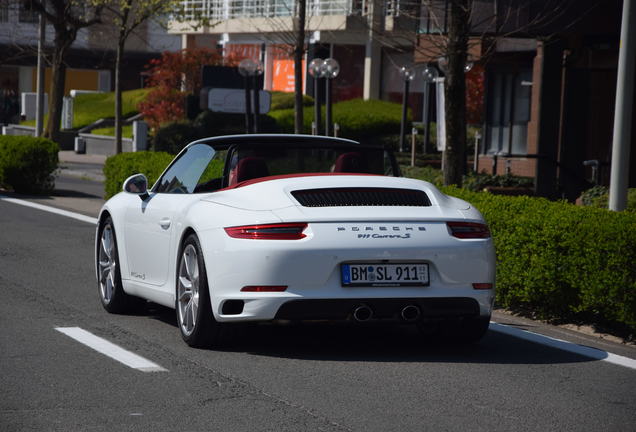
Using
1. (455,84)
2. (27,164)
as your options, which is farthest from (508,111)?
(455,84)

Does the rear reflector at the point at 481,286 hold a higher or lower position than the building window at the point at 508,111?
lower

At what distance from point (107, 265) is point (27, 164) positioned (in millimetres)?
14236

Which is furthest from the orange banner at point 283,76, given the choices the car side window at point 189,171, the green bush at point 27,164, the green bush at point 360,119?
the car side window at point 189,171

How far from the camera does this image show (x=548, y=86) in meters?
26.1

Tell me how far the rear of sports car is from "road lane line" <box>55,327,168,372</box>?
1.86 feet

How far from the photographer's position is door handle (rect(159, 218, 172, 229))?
28.3 ft

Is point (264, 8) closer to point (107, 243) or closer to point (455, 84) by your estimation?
point (455, 84)

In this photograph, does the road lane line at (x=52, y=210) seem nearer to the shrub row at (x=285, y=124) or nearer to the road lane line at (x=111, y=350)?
the road lane line at (x=111, y=350)

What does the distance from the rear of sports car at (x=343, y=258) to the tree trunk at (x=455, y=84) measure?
7.55 meters

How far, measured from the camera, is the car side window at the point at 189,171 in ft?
28.5

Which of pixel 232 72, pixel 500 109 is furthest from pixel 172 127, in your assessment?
pixel 500 109

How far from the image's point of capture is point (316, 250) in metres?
7.40

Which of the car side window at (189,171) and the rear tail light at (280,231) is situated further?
the car side window at (189,171)

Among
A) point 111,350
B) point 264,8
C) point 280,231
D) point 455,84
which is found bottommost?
point 111,350
